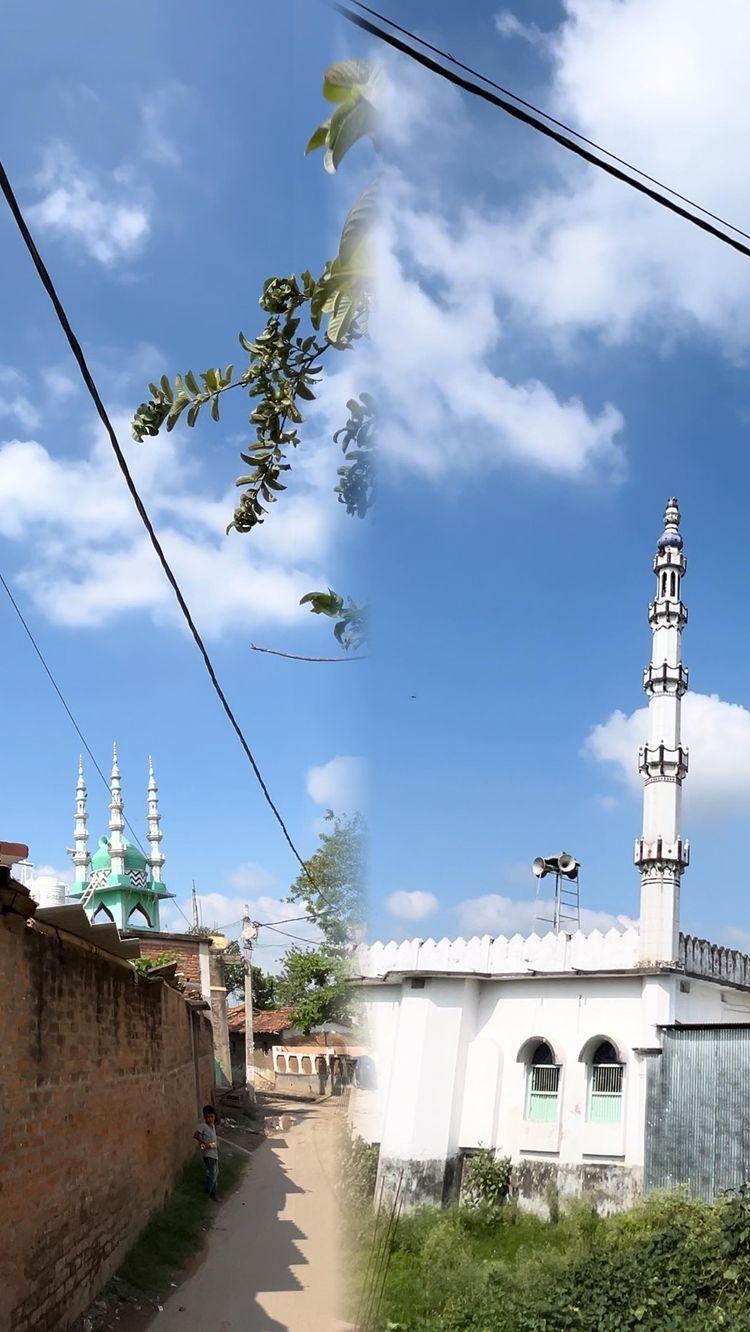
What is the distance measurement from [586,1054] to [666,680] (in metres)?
4.89

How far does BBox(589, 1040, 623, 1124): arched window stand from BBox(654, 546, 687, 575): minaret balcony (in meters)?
6.17

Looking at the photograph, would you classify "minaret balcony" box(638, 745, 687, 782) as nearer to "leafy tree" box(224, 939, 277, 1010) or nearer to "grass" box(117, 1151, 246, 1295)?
"grass" box(117, 1151, 246, 1295)

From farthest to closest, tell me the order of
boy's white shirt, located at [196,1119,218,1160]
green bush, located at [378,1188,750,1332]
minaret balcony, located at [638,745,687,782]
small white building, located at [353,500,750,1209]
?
1. minaret balcony, located at [638,745,687,782]
2. boy's white shirt, located at [196,1119,218,1160]
3. small white building, located at [353,500,750,1209]
4. green bush, located at [378,1188,750,1332]

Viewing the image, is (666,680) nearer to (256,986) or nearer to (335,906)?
(335,906)

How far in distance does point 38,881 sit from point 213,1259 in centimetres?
405

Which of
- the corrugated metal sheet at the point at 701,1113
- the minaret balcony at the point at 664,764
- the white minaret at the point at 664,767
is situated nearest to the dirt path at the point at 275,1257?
the corrugated metal sheet at the point at 701,1113

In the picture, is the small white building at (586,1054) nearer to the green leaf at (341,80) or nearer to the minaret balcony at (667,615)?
the minaret balcony at (667,615)

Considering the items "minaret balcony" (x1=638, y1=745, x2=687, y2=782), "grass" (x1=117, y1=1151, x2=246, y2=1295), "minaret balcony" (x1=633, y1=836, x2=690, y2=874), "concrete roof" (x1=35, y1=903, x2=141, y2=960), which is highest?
"minaret balcony" (x1=638, y1=745, x2=687, y2=782)

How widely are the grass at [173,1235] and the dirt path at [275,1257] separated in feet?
0.44

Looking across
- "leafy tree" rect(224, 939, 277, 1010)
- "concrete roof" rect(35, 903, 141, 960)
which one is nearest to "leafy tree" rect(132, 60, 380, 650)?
"concrete roof" rect(35, 903, 141, 960)

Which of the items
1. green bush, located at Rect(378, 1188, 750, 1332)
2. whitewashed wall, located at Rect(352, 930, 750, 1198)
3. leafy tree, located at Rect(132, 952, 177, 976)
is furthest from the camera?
leafy tree, located at Rect(132, 952, 177, 976)

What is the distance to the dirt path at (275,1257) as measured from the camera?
120 inches

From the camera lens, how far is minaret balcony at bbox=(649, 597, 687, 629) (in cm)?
1411

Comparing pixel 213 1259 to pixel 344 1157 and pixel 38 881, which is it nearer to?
pixel 38 881
